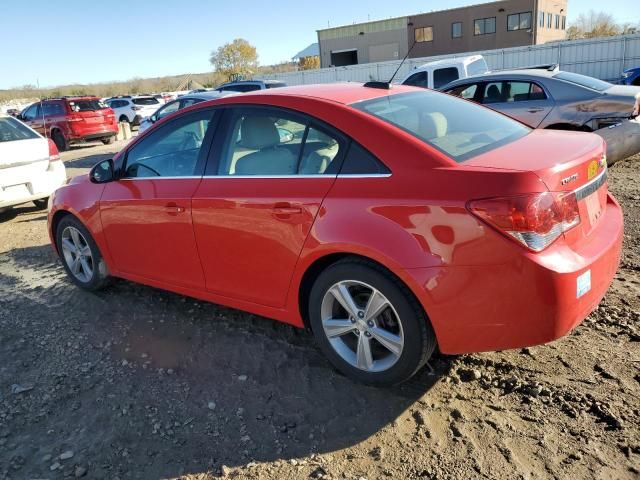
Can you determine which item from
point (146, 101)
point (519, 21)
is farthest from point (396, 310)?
point (519, 21)

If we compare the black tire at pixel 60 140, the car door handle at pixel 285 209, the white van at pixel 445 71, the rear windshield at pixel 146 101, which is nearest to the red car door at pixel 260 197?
the car door handle at pixel 285 209

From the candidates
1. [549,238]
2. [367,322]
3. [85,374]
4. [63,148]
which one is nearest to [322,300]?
[367,322]

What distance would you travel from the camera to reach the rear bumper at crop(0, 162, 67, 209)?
762 cm

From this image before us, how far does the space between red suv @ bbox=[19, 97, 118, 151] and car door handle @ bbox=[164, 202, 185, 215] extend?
16146 millimetres

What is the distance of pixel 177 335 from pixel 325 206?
5.68ft

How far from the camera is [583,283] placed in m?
2.57

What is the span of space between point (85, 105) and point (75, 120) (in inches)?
28.6

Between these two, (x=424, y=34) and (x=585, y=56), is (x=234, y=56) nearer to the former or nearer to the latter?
(x=424, y=34)

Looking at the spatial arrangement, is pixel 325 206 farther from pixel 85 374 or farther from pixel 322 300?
pixel 85 374

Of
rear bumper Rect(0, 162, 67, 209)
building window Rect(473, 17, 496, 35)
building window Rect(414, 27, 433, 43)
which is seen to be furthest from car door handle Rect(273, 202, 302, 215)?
building window Rect(414, 27, 433, 43)

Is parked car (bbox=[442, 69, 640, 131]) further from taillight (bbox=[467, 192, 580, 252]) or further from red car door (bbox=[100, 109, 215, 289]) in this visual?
taillight (bbox=[467, 192, 580, 252])

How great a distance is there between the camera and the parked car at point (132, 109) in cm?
2648

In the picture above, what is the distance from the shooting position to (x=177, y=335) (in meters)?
3.95

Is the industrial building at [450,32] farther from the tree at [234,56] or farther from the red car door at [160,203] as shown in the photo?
the red car door at [160,203]
